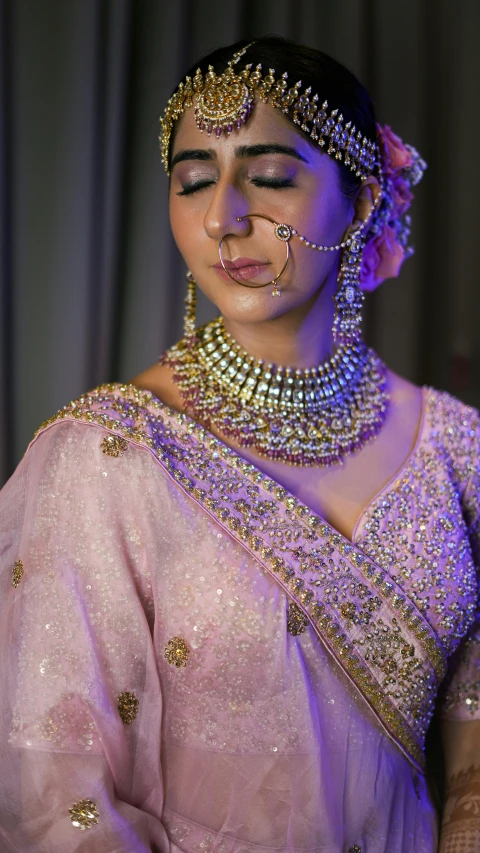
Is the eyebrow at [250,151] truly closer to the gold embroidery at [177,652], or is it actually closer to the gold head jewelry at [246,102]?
the gold head jewelry at [246,102]

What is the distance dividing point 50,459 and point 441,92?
1580 mm

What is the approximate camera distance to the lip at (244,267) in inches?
48.6

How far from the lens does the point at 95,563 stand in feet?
3.61

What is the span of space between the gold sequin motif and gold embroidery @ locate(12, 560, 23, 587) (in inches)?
7.2

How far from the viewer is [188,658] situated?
1.12 metres

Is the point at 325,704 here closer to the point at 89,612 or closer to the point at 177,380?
the point at 89,612

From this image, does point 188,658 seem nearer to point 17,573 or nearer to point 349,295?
point 17,573

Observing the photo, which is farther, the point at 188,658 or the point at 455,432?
the point at 455,432

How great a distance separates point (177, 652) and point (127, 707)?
9 cm

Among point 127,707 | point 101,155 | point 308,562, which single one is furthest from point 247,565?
point 101,155

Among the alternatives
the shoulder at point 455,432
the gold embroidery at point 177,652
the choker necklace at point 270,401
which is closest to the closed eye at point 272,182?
the choker necklace at point 270,401

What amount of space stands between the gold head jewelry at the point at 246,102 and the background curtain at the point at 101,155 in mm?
469

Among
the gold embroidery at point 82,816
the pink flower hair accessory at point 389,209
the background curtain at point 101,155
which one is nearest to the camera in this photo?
the gold embroidery at point 82,816

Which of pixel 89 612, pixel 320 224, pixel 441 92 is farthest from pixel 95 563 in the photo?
pixel 441 92
